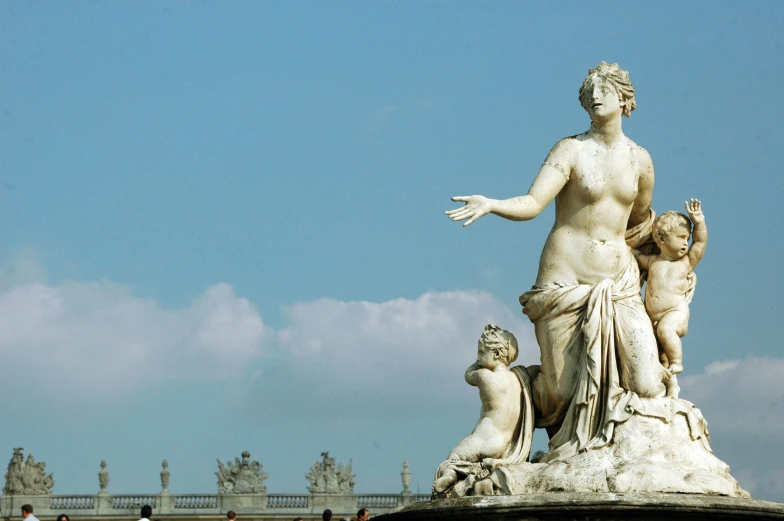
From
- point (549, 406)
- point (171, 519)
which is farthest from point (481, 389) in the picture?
point (171, 519)

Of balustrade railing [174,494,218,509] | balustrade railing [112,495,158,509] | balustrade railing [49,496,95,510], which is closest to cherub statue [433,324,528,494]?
balustrade railing [174,494,218,509]

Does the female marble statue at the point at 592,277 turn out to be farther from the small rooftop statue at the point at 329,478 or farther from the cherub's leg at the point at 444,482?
the small rooftop statue at the point at 329,478

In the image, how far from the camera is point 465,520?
372 inches

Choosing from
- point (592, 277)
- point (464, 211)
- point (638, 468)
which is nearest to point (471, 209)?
point (464, 211)

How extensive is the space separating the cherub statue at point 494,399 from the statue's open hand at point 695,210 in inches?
55.1

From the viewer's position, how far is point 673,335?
33.8 ft

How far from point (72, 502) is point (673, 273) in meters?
44.8

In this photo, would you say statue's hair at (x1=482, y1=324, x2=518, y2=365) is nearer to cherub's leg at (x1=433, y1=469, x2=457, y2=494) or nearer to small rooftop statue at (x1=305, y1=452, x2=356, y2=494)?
cherub's leg at (x1=433, y1=469, x2=457, y2=494)

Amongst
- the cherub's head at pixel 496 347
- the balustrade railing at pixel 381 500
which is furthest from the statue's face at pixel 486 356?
the balustrade railing at pixel 381 500

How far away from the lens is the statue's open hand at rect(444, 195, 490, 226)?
9726mm

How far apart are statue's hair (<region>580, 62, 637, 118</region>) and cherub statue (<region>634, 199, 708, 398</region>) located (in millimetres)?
747

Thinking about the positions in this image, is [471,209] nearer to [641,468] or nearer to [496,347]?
[496,347]

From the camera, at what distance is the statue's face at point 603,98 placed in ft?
34.1

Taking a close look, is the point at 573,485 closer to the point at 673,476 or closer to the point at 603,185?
the point at 673,476
